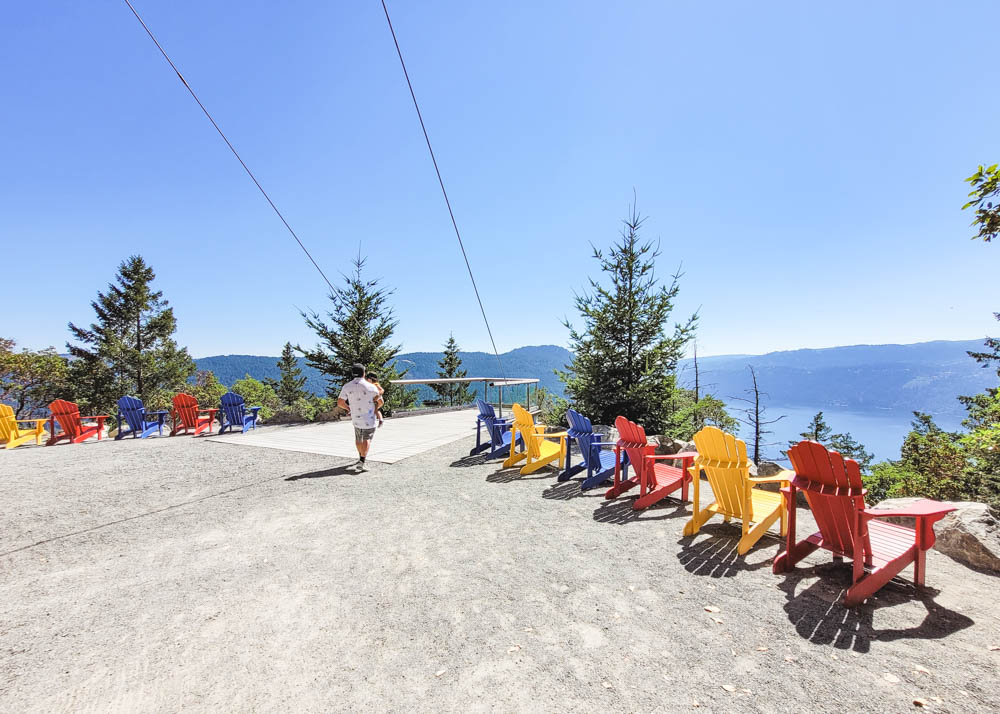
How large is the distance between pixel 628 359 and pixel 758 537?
6.43 meters

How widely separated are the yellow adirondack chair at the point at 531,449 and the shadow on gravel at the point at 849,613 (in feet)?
11.1

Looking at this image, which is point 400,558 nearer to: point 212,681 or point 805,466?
point 212,681

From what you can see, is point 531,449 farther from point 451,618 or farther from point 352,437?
point 352,437

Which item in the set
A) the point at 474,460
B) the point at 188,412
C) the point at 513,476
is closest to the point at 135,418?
the point at 188,412

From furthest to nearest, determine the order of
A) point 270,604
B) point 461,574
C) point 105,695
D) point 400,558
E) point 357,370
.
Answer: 1. point 357,370
2. point 400,558
3. point 461,574
4. point 270,604
5. point 105,695

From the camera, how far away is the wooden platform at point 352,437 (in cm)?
795

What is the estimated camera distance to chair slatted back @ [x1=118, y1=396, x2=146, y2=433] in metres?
9.53

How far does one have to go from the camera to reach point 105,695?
1.97m

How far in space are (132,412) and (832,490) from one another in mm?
12963

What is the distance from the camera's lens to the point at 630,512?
4641 millimetres

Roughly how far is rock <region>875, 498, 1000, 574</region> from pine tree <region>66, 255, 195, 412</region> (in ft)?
108

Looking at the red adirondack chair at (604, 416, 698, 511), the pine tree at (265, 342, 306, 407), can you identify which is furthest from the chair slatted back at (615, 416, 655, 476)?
the pine tree at (265, 342, 306, 407)

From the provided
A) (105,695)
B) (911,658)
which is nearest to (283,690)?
(105,695)

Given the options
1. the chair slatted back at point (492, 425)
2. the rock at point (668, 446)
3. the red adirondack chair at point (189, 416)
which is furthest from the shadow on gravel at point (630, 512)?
the red adirondack chair at point (189, 416)
